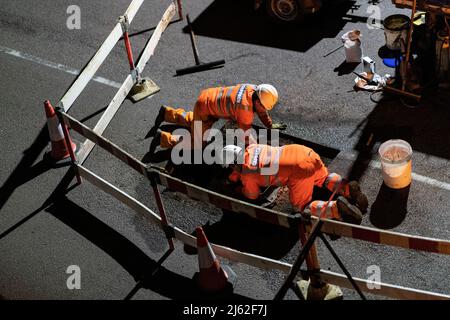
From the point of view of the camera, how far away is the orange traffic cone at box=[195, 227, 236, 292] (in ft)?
24.5

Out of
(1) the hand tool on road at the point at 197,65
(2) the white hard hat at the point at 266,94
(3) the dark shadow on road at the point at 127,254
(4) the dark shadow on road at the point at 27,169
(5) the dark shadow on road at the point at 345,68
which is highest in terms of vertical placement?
(2) the white hard hat at the point at 266,94

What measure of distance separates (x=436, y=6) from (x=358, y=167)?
7.88ft

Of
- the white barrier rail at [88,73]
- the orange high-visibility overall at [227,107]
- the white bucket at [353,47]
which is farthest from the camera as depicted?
the white bucket at [353,47]

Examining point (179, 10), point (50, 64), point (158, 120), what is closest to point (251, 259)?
A: point (158, 120)

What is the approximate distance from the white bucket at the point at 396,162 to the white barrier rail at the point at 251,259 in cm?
189

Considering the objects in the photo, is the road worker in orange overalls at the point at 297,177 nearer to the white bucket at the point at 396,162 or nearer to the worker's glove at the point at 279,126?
the white bucket at the point at 396,162

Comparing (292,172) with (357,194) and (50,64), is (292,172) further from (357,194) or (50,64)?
(50,64)

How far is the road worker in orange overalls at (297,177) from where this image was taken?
820 cm

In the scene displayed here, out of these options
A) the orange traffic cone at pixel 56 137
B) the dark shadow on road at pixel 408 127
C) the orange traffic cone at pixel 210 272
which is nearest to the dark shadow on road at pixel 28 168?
the orange traffic cone at pixel 56 137

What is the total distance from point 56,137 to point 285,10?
15.0 feet

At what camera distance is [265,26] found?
39.7 feet

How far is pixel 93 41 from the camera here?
489 inches

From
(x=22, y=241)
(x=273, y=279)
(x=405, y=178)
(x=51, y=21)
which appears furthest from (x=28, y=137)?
(x=405, y=178)

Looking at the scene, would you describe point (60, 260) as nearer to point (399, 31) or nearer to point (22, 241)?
point (22, 241)
